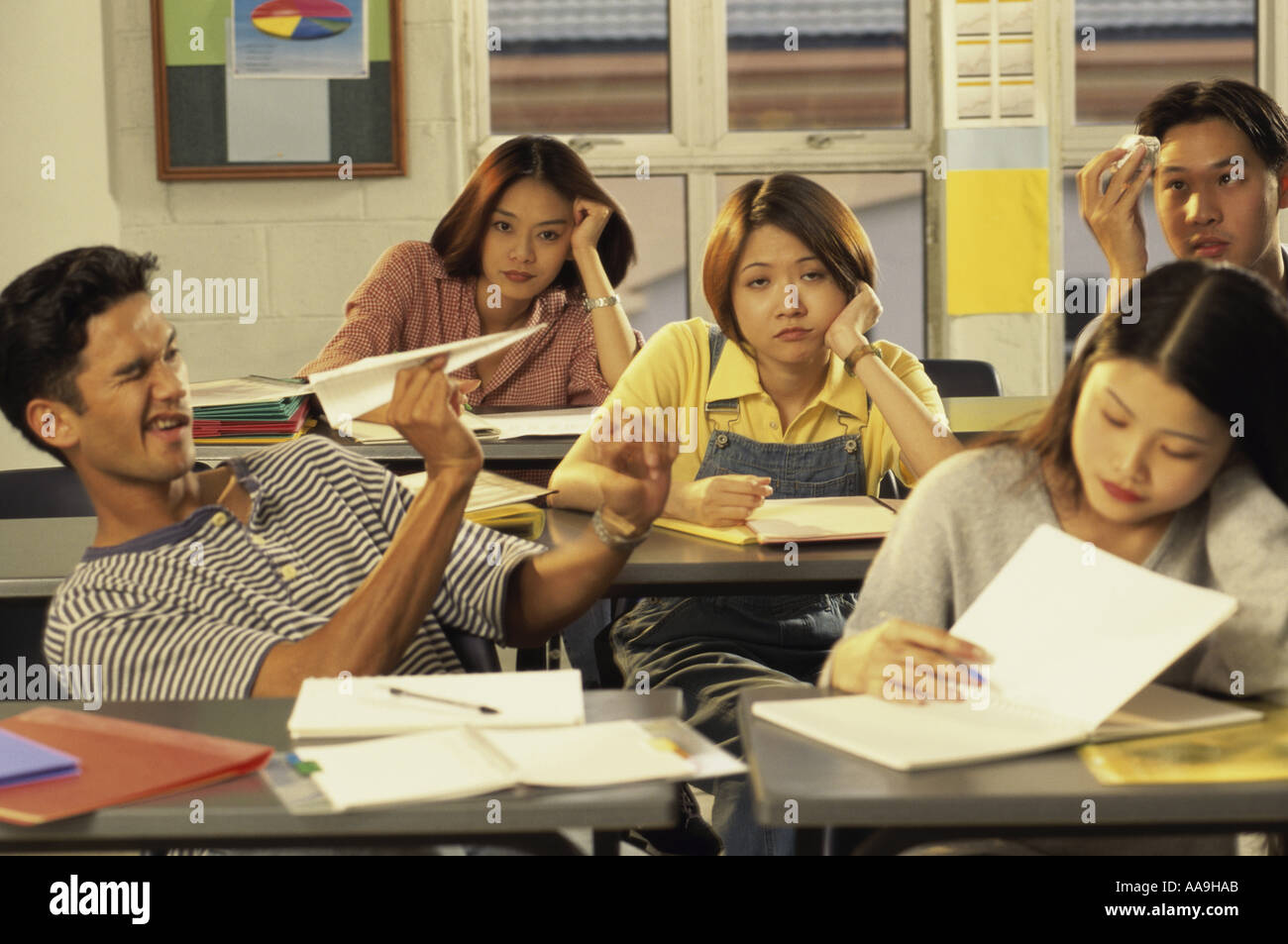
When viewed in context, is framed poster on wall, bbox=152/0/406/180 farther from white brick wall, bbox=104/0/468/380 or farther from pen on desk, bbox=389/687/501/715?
pen on desk, bbox=389/687/501/715

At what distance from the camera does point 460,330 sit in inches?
126

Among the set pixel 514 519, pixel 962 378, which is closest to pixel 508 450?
pixel 514 519

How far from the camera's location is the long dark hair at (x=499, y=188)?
3119 millimetres

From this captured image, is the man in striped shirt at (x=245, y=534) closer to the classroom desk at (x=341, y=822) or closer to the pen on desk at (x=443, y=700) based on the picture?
the pen on desk at (x=443, y=700)

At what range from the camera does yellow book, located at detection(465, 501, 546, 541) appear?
6.51 ft

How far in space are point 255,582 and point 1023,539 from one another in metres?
0.84

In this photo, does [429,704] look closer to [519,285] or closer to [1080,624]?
[1080,624]

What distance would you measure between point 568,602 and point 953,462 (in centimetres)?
49

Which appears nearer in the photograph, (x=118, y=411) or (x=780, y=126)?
(x=118, y=411)

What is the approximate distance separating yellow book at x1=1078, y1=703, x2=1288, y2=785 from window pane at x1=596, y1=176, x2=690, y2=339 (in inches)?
144

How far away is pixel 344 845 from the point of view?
1.03 m

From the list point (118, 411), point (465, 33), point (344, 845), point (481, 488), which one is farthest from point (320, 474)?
point (465, 33)

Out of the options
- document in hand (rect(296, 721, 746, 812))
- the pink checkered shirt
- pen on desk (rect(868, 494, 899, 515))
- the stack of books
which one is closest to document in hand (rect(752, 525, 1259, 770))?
document in hand (rect(296, 721, 746, 812))
